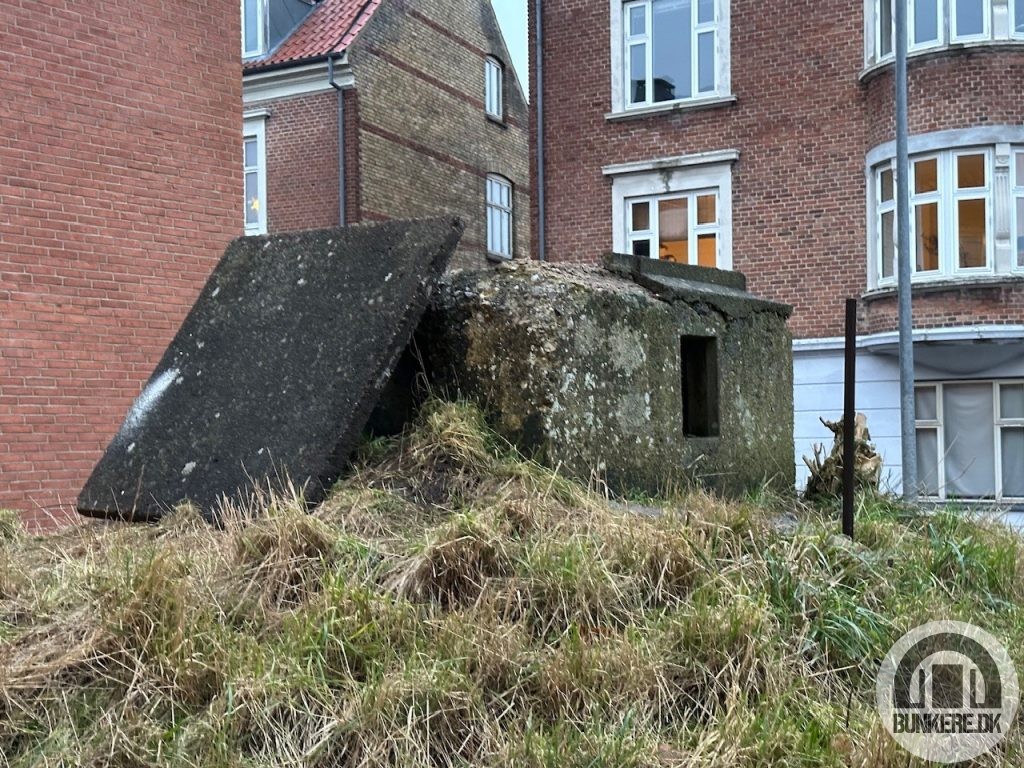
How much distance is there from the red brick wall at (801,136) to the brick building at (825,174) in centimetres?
3

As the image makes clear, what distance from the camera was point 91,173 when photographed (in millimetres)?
9109

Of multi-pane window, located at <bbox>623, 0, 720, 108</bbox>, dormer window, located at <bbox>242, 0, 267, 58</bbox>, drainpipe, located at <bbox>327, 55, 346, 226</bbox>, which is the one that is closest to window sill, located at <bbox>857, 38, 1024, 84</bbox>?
multi-pane window, located at <bbox>623, 0, 720, 108</bbox>

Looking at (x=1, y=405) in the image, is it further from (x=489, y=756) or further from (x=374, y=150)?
(x=374, y=150)

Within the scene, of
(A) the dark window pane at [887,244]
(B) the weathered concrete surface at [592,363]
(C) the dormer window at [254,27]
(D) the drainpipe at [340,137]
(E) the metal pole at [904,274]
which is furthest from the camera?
(C) the dormer window at [254,27]

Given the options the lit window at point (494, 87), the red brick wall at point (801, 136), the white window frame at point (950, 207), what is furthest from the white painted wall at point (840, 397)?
the lit window at point (494, 87)

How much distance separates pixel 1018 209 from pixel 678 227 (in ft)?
15.6

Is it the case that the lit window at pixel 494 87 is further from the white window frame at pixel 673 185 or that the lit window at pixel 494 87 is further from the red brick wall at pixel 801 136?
the white window frame at pixel 673 185

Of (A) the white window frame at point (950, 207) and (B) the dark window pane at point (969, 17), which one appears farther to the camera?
(B) the dark window pane at point (969, 17)

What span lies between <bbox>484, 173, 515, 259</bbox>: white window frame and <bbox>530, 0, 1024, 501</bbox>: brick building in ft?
21.1

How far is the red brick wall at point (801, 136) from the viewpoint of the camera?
15.0 m

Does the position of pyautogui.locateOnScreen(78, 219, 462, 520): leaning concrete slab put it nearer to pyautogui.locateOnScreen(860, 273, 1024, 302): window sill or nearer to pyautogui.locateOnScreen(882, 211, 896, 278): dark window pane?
pyautogui.locateOnScreen(860, 273, 1024, 302): window sill

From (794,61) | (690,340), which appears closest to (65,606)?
(690,340)

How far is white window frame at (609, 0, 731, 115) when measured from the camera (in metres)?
16.5

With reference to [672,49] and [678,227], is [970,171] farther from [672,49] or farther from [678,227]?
[672,49]
